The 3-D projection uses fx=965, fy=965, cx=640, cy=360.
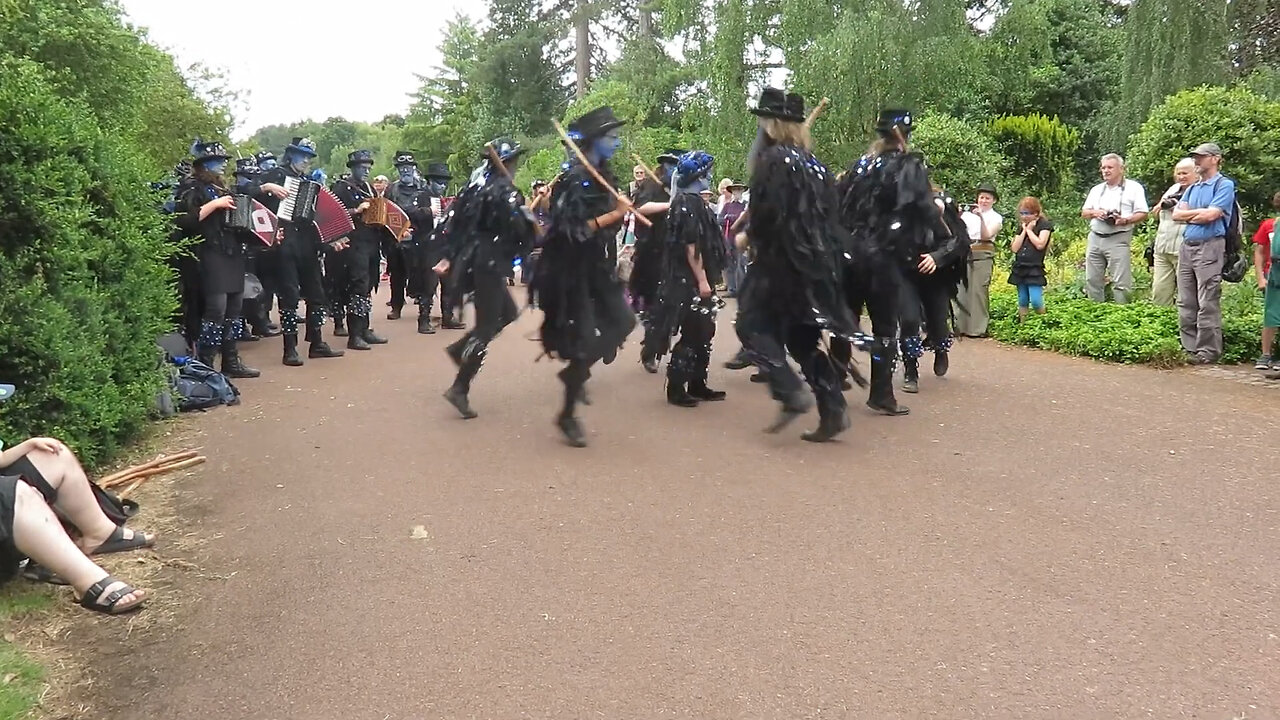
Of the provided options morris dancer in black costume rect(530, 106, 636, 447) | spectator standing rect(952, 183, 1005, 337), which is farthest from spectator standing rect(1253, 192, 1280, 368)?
morris dancer in black costume rect(530, 106, 636, 447)

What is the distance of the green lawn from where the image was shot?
3.04 metres

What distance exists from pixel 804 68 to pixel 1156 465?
14.9m

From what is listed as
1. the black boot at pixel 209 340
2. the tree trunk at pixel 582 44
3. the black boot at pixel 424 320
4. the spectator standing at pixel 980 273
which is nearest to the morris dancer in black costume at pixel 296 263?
the black boot at pixel 209 340

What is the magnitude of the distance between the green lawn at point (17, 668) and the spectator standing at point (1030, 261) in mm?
9171

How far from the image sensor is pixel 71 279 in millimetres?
5387

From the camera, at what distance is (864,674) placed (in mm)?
3238

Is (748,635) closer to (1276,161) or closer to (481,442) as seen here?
(481,442)

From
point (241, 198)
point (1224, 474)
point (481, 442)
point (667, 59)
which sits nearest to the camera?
point (1224, 474)

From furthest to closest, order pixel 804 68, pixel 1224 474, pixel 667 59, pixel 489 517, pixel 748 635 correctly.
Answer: pixel 667 59
pixel 804 68
pixel 1224 474
pixel 489 517
pixel 748 635

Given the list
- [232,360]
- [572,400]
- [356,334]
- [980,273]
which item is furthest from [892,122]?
[356,334]

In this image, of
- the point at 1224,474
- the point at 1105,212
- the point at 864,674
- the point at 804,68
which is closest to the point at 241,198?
the point at 864,674

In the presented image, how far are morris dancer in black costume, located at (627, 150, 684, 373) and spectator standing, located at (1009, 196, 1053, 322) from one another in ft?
14.7

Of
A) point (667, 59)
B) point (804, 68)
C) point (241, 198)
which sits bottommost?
point (241, 198)

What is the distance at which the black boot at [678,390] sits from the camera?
23.8ft
